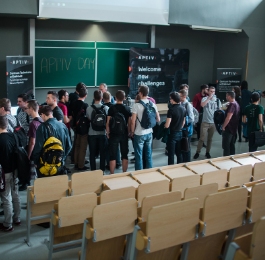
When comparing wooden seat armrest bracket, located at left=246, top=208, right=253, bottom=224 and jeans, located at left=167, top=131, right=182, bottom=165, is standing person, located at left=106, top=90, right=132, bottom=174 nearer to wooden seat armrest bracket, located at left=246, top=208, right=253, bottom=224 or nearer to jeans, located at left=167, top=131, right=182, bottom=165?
jeans, located at left=167, top=131, right=182, bottom=165

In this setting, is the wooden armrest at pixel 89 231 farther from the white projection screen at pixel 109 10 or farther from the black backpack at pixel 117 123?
the white projection screen at pixel 109 10

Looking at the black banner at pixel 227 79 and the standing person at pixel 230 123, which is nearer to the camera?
the standing person at pixel 230 123

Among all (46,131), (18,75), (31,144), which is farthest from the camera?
(18,75)

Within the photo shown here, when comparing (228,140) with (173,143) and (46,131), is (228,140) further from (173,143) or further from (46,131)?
(46,131)

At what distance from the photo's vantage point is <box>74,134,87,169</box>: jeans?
5742 mm

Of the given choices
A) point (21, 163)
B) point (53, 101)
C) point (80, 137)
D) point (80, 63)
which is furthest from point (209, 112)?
point (21, 163)

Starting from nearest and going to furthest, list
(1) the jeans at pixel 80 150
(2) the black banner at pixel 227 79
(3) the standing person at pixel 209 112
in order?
(1) the jeans at pixel 80 150
(3) the standing person at pixel 209 112
(2) the black banner at pixel 227 79

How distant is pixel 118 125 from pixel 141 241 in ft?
9.35

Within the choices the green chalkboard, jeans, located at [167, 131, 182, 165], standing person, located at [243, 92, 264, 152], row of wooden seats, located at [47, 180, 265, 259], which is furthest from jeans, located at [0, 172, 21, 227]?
the green chalkboard

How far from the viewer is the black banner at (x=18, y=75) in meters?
7.18

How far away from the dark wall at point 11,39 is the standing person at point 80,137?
10.2 feet

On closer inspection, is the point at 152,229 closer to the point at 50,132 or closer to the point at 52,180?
the point at 52,180

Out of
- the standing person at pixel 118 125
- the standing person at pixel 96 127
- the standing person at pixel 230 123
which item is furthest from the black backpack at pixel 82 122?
the standing person at pixel 230 123

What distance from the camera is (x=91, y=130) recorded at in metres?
5.38
